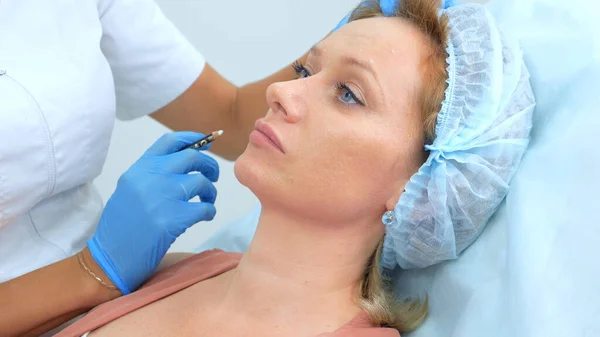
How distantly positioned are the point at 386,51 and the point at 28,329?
83 centimetres

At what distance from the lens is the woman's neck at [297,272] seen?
3.58 ft

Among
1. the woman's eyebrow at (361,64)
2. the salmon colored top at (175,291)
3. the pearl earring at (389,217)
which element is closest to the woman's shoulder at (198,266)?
the salmon colored top at (175,291)

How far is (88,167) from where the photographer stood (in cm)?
133

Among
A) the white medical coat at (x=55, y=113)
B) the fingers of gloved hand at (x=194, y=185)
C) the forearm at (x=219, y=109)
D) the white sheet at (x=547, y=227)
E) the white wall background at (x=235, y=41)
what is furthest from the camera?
the white wall background at (x=235, y=41)

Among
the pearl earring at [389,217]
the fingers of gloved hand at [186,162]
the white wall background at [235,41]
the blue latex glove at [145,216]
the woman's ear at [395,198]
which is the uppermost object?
the woman's ear at [395,198]

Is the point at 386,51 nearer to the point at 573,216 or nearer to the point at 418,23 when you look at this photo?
the point at 418,23

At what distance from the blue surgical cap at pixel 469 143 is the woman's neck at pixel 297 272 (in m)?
0.09

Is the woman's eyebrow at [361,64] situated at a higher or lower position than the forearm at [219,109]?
higher

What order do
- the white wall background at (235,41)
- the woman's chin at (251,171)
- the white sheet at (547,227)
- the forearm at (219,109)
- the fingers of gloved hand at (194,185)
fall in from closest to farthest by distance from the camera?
1. the white sheet at (547,227)
2. the woman's chin at (251,171)
3. the fingers of gloved hand at (194,185)
4. the forearm at (219,109)
5. the white wall background at (235,41)

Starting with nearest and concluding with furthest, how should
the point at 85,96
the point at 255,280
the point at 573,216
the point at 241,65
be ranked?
the point at 573,216 → the point at 255,280 → the point at 85,96 → the point at 241,65

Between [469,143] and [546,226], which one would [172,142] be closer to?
[469,143]

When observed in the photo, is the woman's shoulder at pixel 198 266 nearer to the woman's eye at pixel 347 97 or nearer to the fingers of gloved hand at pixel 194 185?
the fingers of gloved hand at pixel 194 185

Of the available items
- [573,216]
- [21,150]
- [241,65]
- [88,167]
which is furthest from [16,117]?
[241,65]

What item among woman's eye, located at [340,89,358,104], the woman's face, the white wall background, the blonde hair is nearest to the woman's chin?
the woman's face
